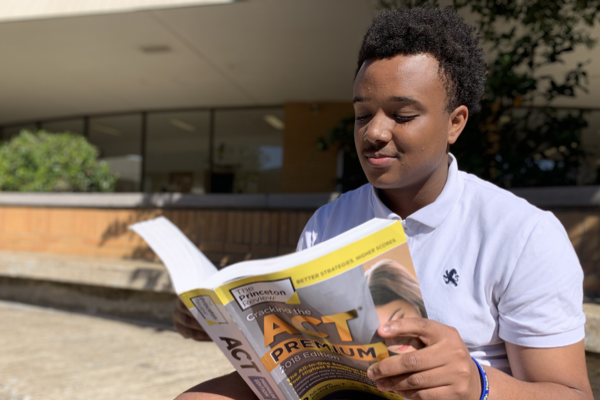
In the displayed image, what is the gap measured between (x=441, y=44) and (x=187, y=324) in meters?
0.93

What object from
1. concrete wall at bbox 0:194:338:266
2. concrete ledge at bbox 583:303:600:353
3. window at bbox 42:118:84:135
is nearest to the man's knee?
concrete ledge at bbox 583:303:600:353

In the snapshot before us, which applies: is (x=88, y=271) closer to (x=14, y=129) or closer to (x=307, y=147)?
(x=307, y=147)

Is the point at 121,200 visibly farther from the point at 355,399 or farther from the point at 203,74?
the point at 355,399

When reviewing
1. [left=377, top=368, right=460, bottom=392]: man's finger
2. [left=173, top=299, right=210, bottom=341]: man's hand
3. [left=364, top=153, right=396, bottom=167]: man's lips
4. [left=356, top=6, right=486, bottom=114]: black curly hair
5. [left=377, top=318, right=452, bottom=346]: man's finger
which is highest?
[left=356, top=6, right=486, bottom=114]: black curly hair

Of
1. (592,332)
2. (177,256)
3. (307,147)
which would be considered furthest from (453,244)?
(307,147)

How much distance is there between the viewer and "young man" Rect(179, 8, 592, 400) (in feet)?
2.70

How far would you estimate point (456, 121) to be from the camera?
1136 millimetres

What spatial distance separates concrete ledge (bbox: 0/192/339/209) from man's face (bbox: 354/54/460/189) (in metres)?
2.76

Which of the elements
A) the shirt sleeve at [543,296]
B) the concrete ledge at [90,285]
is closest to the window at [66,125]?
the concrete ledge at [90,285]

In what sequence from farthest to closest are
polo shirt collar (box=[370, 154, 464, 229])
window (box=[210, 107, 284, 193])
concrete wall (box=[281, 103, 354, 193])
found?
window (box=[210, 107, 284, 193]), concrete wall (box=[281, 103, 354, 193]), polo shirt collar (box=[370, 154, 464, 229])

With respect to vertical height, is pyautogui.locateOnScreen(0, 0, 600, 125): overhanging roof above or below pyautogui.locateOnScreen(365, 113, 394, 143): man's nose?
above

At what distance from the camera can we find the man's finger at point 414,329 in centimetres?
78

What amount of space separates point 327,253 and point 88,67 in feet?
25.9

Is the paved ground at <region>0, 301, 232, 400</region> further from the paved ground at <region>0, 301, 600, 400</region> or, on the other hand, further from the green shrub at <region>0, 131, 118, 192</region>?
the green shrub at <region>0, 131, 118, 192</region>
